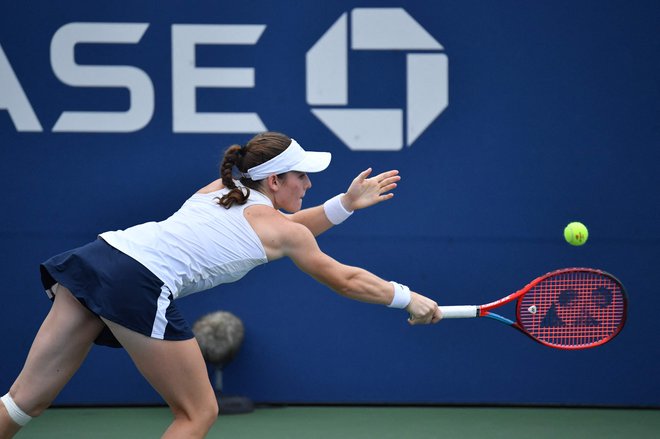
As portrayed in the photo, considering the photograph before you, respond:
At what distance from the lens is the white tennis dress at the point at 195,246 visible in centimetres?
315

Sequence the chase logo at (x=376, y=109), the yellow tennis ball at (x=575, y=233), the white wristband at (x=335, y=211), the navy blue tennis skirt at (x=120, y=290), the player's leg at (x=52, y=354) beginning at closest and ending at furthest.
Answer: the navy blue tennis skirt at (x=120, y=290) → the player's leg at (x=52, y=354) → the white wristband at (x=335, y=211) → the yellow tennis ball at (x=575, y=233) → the chase logo at (x=376, y=109)

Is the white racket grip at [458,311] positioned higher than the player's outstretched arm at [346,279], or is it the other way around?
the player's outstretched arm at [346,279]

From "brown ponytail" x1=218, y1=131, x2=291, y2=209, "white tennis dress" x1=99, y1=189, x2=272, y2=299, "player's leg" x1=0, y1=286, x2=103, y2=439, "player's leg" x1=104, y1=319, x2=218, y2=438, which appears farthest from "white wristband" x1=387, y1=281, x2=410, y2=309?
"player's leg" x1=0, y1=286, x2=103, y2=439

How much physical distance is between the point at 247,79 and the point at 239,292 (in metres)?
1.08

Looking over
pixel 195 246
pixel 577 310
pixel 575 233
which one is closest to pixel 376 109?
pixel 575 233

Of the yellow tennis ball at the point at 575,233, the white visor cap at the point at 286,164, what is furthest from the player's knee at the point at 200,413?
the yellow tennis ball at the point at 575,233

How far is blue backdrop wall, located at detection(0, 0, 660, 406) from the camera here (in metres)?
5.13

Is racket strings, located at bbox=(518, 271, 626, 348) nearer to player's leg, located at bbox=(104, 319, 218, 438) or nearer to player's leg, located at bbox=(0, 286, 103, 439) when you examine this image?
player's leg, located at bbox=(104, 319, 218, 438)

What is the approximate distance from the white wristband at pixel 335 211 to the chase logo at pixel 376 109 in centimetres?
131

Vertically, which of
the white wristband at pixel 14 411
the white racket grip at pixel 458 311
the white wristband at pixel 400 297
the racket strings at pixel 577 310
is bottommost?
the white wristband at pixel 14 411

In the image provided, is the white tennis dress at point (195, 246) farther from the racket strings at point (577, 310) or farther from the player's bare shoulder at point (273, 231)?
the racket strings at point (577, 310)

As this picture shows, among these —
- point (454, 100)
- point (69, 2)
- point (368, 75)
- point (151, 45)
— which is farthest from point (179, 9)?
point (454, 100)

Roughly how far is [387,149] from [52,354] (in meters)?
2.43

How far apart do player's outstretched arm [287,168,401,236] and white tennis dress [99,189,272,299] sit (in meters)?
0.59
